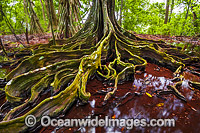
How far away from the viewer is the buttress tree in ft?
6.11

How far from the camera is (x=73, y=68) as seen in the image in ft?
10.3

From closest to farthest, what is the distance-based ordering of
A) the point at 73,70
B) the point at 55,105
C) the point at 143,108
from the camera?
1. the point at 55,105
2. the point at 143,108
3. the point at 73,70

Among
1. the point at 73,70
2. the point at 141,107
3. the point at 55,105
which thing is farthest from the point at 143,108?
the point at 73,70

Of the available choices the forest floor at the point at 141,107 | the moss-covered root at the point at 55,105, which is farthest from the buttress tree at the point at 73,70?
the forest floor at the point at 141,107

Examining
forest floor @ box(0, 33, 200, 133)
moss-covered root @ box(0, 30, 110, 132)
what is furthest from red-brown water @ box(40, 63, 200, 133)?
moss-covered root @ box(0, 30, 110, 132)

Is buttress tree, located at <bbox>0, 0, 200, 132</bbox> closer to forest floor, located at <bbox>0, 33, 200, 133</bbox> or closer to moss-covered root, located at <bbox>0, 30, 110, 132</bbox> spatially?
moss-covered root, located at <bbox>0, 30, 110, 132</bbox>

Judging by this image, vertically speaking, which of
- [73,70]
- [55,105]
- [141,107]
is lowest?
[141,107]

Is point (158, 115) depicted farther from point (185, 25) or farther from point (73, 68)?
point (185, 25)

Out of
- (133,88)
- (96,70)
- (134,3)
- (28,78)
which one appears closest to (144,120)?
(133,88)

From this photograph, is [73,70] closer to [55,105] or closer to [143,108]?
[55,105]

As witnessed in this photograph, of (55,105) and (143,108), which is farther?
(143,108)

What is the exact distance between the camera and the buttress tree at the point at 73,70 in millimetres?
1861

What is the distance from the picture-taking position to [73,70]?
3043 mm

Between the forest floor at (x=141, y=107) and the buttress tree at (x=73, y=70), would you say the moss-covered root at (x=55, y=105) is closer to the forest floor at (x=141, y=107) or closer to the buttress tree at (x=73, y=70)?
the buttress tree at (x=73, y=70)
